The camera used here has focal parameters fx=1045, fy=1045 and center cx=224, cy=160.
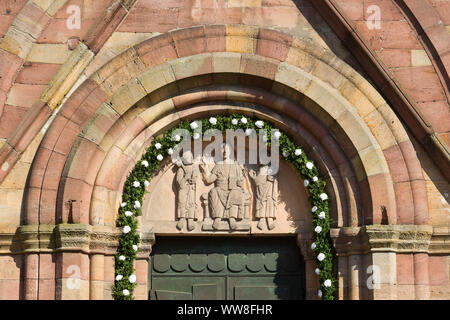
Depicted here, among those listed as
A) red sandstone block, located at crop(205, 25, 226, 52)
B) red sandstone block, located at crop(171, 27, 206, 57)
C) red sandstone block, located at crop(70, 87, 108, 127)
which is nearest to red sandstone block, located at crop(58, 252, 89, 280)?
red sandstone block, located at crop(70, 87, 108, 127)

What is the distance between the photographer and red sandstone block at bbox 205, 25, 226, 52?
1547 cm

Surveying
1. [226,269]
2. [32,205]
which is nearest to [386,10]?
[226,269]

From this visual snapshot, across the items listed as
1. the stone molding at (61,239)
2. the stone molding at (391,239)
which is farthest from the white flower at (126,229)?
the stone molding at (391,239)

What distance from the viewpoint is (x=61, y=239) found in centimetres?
1473

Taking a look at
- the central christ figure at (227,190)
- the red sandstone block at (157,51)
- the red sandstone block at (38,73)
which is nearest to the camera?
the red sandstone block at (38,73)

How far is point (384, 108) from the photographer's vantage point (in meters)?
15.4

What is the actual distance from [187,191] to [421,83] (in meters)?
3.84

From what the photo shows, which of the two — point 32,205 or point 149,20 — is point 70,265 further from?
point 149,20

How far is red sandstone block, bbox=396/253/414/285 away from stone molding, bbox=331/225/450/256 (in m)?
0.09

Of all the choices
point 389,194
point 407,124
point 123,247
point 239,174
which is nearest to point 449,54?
point 407,124

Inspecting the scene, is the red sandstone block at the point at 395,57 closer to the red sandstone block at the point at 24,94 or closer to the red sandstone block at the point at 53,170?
the red sandstone block at the point at 53,170

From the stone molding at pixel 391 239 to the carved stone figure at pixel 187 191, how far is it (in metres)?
2.13

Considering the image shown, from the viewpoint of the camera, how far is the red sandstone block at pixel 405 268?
1489cm

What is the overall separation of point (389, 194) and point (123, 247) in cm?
392
